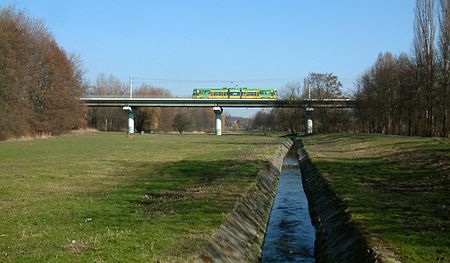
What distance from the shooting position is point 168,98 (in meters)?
134

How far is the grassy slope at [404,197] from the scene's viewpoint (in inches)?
537

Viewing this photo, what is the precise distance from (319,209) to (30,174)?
17014 millimetres

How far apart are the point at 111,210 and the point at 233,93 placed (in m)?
120

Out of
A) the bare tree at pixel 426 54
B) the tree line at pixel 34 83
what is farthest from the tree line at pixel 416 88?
the tree line at pixel 34 83

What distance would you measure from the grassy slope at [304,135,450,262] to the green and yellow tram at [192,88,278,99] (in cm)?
9576

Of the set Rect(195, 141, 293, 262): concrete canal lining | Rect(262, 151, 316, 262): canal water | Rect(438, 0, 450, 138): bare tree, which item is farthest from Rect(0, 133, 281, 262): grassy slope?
Rect(438, 0, 450, 138): bare tree

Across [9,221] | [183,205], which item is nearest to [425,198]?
[183,205]

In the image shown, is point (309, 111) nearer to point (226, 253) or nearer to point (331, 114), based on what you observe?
point (331, 114)

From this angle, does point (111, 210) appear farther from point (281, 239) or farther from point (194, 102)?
point (194, 102)

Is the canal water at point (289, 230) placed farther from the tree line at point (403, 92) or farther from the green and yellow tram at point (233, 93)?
the green and yellow tram at point (233, 93)

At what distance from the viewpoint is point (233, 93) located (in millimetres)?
136750

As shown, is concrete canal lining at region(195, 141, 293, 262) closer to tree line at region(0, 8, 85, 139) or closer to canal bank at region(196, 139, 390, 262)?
canal bank at region(196, 139, 390, 262)

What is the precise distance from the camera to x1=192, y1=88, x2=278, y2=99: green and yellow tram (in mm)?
135500

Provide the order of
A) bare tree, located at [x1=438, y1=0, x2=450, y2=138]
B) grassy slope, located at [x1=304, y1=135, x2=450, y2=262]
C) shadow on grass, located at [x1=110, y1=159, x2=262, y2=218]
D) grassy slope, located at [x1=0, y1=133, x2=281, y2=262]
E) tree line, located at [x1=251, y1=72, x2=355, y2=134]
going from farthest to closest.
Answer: tree line, located at [x1=251, y1=72, x2=355, y2=134] → bare tree, located at [x1=438, y1=0, x2=450, y2=138] → shadow on grass, located at [x1=110, y1=159, x2=262, y2=218] → grassy slope, located at [x1=304, y1=135, x2=450, y2=262] → grassy slope, located at [x1=0, y1=133, x2=281, y2=262]
